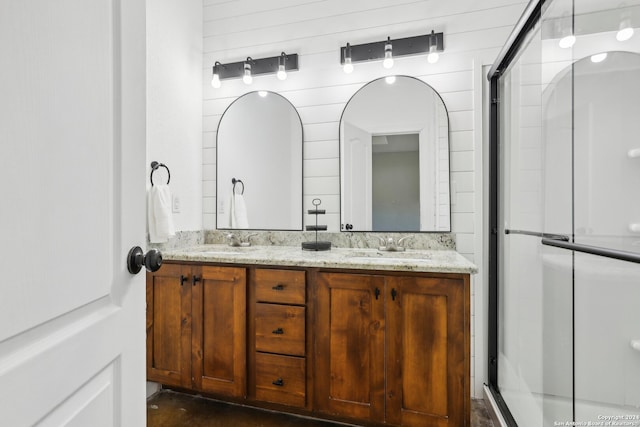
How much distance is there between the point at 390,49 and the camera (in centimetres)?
208

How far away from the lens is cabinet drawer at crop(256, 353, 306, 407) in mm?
1691

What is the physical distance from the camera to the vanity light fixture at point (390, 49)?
6.76ft

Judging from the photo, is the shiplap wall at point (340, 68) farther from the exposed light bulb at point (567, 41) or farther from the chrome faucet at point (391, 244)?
the exposed light bulb at point (567, 41)

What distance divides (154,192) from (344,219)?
1.27 metres

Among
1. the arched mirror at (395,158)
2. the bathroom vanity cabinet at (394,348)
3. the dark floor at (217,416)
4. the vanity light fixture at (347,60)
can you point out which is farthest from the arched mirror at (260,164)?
the dark floor at (217,416)

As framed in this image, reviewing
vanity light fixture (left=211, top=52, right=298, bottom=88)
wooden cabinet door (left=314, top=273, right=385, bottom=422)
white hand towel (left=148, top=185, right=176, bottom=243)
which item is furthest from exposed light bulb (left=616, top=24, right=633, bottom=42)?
white hand towel (left=148, top=185, right=176, bottom=243)

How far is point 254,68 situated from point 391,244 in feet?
5.60

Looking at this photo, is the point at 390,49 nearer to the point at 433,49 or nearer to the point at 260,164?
the point at 433,49

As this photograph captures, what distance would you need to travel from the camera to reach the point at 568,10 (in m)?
1.20

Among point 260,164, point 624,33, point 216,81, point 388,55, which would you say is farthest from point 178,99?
point 624,33
